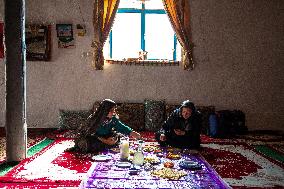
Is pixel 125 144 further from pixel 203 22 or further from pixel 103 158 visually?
pixel 203 22

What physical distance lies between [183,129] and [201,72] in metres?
2.67

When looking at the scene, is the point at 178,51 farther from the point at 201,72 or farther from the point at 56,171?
the point at 56,171

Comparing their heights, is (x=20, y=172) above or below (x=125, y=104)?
below

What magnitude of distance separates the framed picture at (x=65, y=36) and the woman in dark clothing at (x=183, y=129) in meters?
3.33

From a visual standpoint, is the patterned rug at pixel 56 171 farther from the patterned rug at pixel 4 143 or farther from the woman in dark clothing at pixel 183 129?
the woman in dark clothing at pixel 183 129

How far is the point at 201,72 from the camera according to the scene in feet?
26.9

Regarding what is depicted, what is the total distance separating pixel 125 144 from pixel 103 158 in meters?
0.35

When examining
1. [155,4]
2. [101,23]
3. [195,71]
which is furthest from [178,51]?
[101,23]

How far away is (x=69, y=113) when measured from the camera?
7957 mm

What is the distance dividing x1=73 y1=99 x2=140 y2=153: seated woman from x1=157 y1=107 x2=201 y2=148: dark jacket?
74 cm

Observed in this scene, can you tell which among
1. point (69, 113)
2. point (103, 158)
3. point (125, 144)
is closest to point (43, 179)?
point (103, 158)

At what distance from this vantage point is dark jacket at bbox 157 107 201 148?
19.0 feet

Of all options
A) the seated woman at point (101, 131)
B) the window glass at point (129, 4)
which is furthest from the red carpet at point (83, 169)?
the window glass at point (129, 4)

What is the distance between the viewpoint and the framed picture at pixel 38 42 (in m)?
7.96
